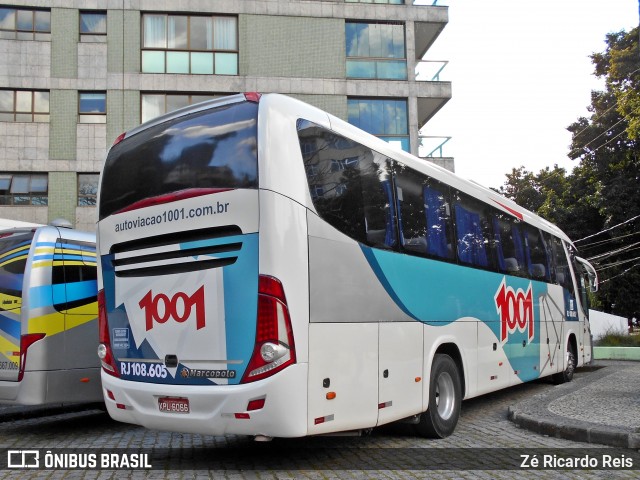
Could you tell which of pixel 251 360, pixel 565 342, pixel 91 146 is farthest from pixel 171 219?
pixel 91 146

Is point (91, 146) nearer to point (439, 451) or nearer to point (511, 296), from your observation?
point (511, 296)

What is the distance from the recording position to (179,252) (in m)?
6.31

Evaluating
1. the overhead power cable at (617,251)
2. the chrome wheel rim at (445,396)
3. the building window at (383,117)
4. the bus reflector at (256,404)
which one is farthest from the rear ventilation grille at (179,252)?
the overhead power cable at (617,251)

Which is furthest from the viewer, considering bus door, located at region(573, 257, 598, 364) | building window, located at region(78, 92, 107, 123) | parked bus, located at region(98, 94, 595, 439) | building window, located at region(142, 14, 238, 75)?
building window, located at region(142, 14, 238, 75)

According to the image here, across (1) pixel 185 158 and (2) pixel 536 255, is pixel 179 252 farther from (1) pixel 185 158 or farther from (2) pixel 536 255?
(2) pixel 536 255

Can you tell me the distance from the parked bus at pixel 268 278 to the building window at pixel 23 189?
19.1 meters

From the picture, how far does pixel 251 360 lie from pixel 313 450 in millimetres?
2082

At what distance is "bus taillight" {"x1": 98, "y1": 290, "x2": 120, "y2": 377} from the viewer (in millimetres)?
6910

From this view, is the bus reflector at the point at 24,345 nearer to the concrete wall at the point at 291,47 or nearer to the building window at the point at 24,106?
the building window at the point at 24,106

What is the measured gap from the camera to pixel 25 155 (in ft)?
80.7

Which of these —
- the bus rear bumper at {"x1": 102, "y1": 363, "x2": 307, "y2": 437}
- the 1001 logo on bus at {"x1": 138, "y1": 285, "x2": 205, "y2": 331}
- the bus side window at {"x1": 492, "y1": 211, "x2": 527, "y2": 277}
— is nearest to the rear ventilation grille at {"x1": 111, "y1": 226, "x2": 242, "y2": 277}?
the 1001 logo on bus at {"x1": 138, "y1": 285, "x2": 205, "y2": 331}

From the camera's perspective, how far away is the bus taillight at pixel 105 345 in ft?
22.7

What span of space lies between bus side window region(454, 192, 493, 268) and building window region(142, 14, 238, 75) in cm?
1771

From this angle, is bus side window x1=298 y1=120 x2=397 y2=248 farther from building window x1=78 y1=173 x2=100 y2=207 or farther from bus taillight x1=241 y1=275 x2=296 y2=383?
building window x1=78 y1=173 x2=100 y2=207
